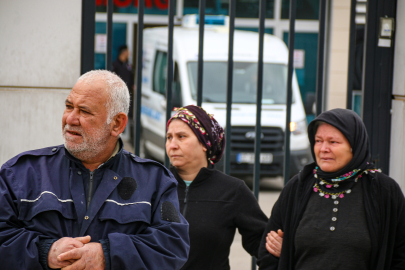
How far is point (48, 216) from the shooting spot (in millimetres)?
2188

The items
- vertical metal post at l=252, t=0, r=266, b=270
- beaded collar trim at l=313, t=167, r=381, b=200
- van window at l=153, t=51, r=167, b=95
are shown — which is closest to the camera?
beaded collar trim at l=313, t=167, r=381, b=200

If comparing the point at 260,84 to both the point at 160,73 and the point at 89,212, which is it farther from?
the point at 160,73

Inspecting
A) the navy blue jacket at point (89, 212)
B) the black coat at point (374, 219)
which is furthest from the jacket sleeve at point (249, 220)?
the navy blue jacket at point (89, 212)

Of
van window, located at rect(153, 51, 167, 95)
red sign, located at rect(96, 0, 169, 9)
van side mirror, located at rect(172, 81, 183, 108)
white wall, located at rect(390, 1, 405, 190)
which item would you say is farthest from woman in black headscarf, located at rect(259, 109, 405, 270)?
red sign, located at rect(96, 0, 169, 9)

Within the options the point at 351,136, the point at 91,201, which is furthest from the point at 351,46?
the point at 91,201

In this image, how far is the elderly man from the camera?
2.09m

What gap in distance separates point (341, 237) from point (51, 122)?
1868 mm

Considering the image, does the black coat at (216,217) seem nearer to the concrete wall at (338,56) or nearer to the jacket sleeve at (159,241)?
the jacket sleeve at (159,241)

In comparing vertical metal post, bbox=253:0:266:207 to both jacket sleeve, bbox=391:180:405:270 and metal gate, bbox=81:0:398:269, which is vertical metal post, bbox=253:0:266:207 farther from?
jacket sleeve, bbox=391:180:405:270

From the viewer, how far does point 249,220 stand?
3145 mm

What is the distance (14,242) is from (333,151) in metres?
1.65

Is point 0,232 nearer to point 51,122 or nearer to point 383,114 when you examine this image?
point 51,122

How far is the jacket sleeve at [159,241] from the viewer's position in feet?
6.98

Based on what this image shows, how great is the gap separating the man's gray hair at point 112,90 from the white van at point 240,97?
567 centimetres
